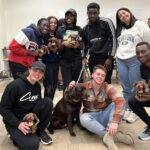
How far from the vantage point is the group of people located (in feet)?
9.28

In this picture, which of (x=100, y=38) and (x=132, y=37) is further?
(x=100, y=38)

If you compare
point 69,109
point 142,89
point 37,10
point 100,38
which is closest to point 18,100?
point 69,109

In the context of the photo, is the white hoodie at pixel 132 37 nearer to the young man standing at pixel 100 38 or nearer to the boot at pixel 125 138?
the young man standing at pixel 100 38

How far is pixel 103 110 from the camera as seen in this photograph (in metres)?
3.17

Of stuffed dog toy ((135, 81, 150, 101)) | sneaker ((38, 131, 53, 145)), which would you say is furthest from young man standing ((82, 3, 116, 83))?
sneaker ((38, 131, 53, 145))

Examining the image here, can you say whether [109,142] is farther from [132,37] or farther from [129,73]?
[132,37]

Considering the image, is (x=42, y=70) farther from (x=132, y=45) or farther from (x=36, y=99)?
(x=132, y=45)

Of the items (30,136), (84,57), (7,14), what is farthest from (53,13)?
(30,136)

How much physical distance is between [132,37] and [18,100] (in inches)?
61.3

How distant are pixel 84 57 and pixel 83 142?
1223mm

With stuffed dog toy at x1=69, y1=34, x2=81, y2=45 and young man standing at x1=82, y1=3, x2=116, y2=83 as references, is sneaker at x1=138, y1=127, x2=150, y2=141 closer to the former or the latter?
young man standing at x1=82, y1=3, x2=116, y2=83

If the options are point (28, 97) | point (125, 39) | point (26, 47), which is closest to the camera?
point (28, 97)

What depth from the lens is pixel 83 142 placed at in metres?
3.09

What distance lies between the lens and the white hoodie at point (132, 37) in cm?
339
